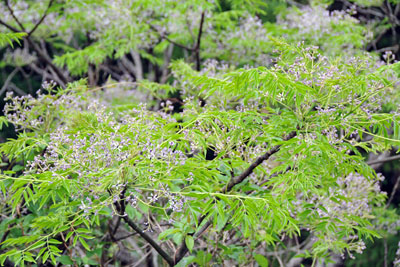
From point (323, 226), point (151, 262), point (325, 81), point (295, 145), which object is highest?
point (325, 81)

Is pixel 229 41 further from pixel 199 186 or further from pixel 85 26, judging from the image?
pixel 199 186

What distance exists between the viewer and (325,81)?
2.26 m

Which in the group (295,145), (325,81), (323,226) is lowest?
(323,226)

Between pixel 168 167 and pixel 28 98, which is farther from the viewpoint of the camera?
pixel 28 98

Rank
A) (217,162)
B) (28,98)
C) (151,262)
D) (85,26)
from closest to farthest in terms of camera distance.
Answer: (217,162), (28,98), (151,262), (85,26)

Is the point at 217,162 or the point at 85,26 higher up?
Answer: the point at 217,162

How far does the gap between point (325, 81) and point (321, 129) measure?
0.76ft

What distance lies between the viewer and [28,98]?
323 cm

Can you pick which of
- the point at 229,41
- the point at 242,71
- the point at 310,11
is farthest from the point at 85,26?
the point at 242,71

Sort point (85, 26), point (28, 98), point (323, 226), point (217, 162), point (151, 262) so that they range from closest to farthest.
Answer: point (217, 162) < point (323, 226) < point (28, 98) < point (151, 262) < point (85, 26)

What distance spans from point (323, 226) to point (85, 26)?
4.43 m

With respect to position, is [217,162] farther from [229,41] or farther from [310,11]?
[310,11]

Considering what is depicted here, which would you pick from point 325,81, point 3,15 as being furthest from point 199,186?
point 3,15

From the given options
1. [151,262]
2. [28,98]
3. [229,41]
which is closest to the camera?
[28,98]
